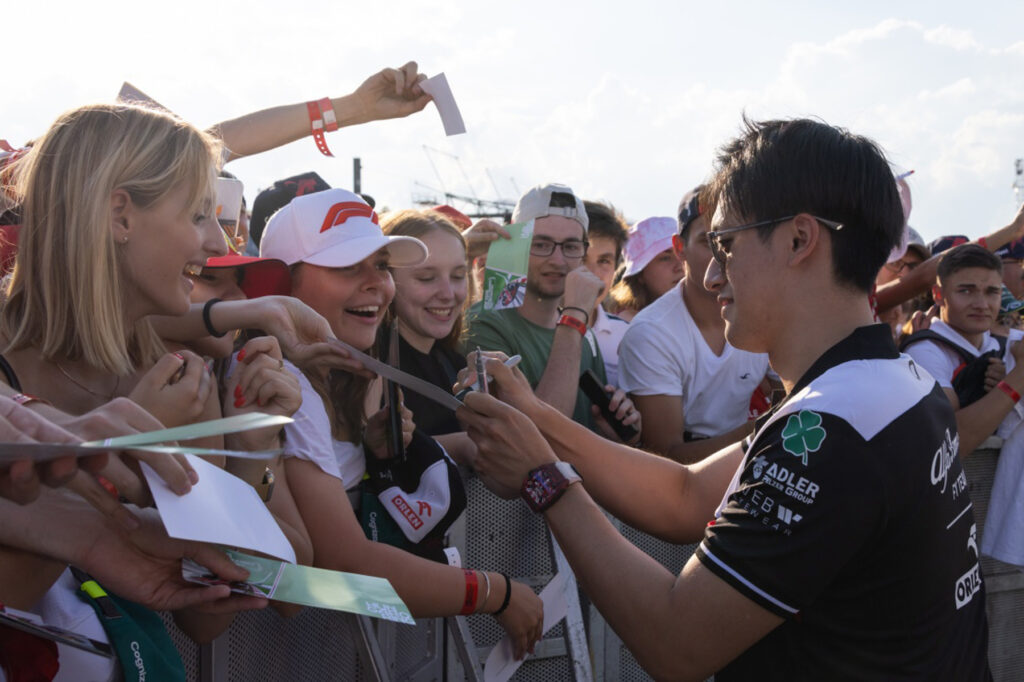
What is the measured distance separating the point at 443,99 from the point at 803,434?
294 centimetres

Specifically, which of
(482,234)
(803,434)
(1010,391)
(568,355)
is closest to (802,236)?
(803,434)

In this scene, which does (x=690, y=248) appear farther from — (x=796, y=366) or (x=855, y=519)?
(x=855, y=519)

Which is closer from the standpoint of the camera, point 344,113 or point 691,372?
point 344,113

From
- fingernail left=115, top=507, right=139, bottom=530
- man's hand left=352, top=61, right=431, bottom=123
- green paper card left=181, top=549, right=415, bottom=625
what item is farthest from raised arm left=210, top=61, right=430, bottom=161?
green paper card left=181, top=549, right=415, bottom=625

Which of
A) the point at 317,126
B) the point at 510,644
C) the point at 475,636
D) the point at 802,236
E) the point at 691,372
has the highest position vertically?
the point at 317,126

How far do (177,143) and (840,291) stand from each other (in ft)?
5.83

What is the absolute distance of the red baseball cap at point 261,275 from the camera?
312cm

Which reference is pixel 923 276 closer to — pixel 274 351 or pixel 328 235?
pixel 328 235

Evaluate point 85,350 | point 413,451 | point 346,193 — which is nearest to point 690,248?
point 346,193

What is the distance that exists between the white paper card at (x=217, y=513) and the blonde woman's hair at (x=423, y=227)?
7.94 ft

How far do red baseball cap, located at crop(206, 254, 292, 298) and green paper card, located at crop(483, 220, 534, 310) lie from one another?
132cm

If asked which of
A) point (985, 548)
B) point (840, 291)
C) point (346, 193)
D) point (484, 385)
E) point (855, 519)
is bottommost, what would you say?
point (985, 548)

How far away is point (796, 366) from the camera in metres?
2.47

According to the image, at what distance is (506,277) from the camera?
4.42 m
